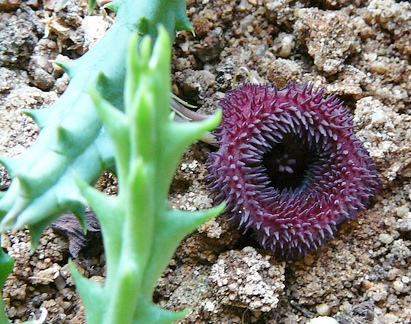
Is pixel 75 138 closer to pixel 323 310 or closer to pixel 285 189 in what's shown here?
pixel 285 189

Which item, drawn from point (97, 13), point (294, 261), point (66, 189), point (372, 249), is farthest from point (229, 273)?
point (97, 13)

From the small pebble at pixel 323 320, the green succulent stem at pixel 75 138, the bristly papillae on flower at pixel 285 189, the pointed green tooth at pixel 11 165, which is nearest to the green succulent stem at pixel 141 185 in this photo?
the green succulent stem at pixel 75 138

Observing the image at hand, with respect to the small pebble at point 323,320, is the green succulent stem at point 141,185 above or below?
above

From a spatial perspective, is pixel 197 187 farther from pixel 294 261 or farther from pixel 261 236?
pixel 294 261

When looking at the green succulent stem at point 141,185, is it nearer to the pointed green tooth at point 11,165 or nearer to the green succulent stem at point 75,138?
the green succulent stem at point 75,138

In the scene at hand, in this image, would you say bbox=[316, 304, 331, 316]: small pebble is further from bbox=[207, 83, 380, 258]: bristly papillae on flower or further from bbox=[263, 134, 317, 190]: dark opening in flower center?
bbox=[263, 134, 317, 190]: dark opening in flower center

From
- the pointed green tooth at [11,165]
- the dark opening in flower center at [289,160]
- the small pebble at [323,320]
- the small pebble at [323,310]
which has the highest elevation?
the pointed green tooth at [11,165]
